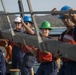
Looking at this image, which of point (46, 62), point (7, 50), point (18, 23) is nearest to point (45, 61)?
point (46, 62)

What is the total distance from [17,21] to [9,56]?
163cm

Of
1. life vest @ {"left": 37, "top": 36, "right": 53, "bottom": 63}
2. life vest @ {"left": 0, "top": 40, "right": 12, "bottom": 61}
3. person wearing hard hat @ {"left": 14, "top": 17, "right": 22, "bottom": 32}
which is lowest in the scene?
life vest @ {"left": 0, "top": 40, "right": 12, "bottom": 61}

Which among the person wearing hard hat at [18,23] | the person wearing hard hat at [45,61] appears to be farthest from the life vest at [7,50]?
the person wearing hard hat at [45,61]

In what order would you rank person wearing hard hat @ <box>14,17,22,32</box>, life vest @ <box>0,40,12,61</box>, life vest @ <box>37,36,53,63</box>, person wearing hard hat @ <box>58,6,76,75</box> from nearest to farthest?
person wearing hard hat @ <box>58,6,76,75</box> < life vest @ <box>37,36,53,63</box> < person wearing hard hat @ <box>14,17,22,32</box> < life vest @ <box>0,40,12,61</box>

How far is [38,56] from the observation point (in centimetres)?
529

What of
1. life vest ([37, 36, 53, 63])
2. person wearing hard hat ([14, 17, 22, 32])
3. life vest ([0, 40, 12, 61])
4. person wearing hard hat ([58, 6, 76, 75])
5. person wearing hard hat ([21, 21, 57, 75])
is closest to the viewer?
person wearing hard hat ([58, 6, 76, 75])

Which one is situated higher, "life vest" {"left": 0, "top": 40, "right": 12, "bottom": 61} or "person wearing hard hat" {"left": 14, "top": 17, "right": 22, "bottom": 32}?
"person wearing hard hat" {"left": 14, "top": 17, "right": 22, "bottom": 32}

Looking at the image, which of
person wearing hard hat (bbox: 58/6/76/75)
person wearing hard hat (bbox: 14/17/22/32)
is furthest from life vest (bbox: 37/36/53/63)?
person wearing hard hat (bbox: 14/17/22/32)

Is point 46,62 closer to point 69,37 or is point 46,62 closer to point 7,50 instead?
point 69,37

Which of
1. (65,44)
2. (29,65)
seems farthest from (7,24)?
(65,44)

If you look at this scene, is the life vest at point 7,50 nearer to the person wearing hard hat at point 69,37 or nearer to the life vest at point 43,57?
the life vest at point 43,57

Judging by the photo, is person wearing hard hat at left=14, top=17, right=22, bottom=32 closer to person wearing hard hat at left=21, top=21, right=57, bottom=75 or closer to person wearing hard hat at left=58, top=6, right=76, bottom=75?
person wearing hard hat at left=21, top=21, right=57, bottom=75

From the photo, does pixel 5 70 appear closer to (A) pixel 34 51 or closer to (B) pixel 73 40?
(A) pixel 34 51

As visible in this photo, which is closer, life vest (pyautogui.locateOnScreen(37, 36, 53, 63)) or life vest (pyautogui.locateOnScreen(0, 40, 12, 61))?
life vest (pyautogui.locateOnScreen(37, 36, 53, 63))
